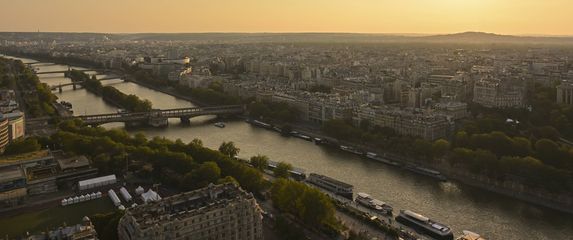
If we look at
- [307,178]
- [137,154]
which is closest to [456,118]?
[307,178]

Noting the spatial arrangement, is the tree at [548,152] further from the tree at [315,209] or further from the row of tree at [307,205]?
the tree at [315,209]

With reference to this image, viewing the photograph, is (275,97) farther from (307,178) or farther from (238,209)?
(238,209)

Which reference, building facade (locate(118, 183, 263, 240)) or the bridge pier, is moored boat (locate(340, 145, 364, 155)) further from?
the bridge pier

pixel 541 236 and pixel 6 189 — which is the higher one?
pixel 6 189

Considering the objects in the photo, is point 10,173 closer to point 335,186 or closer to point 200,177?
point 200,177

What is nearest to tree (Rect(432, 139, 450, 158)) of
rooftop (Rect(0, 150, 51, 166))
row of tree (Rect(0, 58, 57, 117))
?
rooftop (Rect(0, 150, 51, 166))

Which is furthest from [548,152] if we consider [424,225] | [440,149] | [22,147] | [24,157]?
[22,147]
